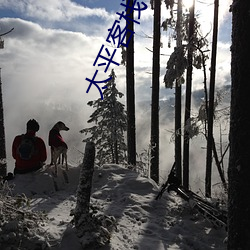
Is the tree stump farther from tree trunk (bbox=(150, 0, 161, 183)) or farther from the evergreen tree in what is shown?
the evergreen tree

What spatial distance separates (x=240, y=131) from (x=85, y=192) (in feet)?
9.59

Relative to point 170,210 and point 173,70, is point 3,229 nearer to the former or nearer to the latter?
point 170,210

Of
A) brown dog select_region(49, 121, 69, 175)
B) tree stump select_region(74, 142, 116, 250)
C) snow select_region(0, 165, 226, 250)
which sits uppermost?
brown dog select_region(49, 121, 69, 175)

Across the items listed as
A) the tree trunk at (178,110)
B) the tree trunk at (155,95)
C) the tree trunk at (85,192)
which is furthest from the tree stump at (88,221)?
the tree trunk at (178,110)

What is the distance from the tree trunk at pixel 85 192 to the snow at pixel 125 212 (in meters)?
0.25

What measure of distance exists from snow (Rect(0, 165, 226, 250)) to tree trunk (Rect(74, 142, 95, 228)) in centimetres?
25

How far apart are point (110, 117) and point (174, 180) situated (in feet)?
54.9

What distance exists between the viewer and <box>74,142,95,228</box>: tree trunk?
5.72 meters

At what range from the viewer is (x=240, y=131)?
15.5 feet

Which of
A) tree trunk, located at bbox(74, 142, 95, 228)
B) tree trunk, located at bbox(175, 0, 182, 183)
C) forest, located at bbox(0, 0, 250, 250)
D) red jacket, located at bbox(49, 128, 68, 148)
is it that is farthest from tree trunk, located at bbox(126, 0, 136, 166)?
tree trunk, located at bbox(74, 142, 95, 228)

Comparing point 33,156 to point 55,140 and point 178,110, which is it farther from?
point 178,110

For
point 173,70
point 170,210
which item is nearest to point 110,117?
point 173,70

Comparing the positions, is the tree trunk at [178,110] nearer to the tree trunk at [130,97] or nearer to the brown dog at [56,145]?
the tree trunk at [130,97]

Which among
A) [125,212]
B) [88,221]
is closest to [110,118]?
[125,212]
